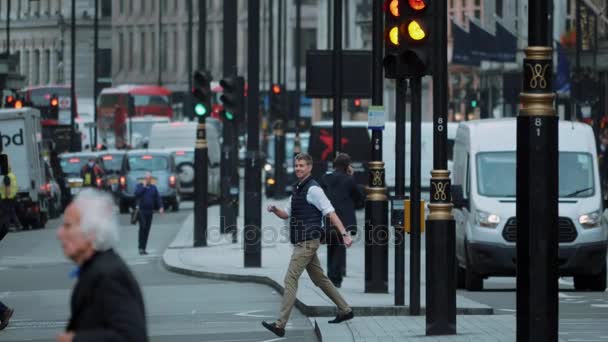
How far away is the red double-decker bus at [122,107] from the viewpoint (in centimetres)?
10006

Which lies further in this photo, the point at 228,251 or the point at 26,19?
the point at 26,19

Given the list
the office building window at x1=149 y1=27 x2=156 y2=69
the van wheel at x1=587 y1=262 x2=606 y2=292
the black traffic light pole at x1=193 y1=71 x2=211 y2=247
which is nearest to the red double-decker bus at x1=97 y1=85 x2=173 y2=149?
the office building window at x1=149 y1=27 x2=156 y2=69

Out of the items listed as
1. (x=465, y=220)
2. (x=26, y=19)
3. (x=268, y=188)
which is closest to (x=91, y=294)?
(x=465, y=220)

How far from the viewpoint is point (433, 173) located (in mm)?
15945

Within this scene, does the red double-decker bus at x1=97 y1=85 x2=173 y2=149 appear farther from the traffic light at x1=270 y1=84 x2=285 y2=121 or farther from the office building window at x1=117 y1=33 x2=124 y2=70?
the traffic light at x1=270 y1=84 x2=285 y2=121

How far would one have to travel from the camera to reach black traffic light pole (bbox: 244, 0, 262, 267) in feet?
92.1

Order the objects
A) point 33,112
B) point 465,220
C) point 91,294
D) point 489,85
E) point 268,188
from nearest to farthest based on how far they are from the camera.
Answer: point 91,294
point 465,220
point 33,112
point 268,188
point 489,85

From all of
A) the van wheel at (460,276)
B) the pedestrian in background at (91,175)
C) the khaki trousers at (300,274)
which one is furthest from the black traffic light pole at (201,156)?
the pedestrian in background at (91,175)

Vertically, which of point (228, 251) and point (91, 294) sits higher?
point (91, 294)

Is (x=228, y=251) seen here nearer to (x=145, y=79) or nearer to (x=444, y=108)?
(x=444, y=108)

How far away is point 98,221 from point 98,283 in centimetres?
31

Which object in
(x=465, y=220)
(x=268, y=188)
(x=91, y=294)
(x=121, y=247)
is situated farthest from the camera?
(x=268, y=188)

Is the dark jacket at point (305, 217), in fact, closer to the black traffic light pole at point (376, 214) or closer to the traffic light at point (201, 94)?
the black traffic light pole at point (376, 214)

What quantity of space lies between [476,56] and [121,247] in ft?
69.3
